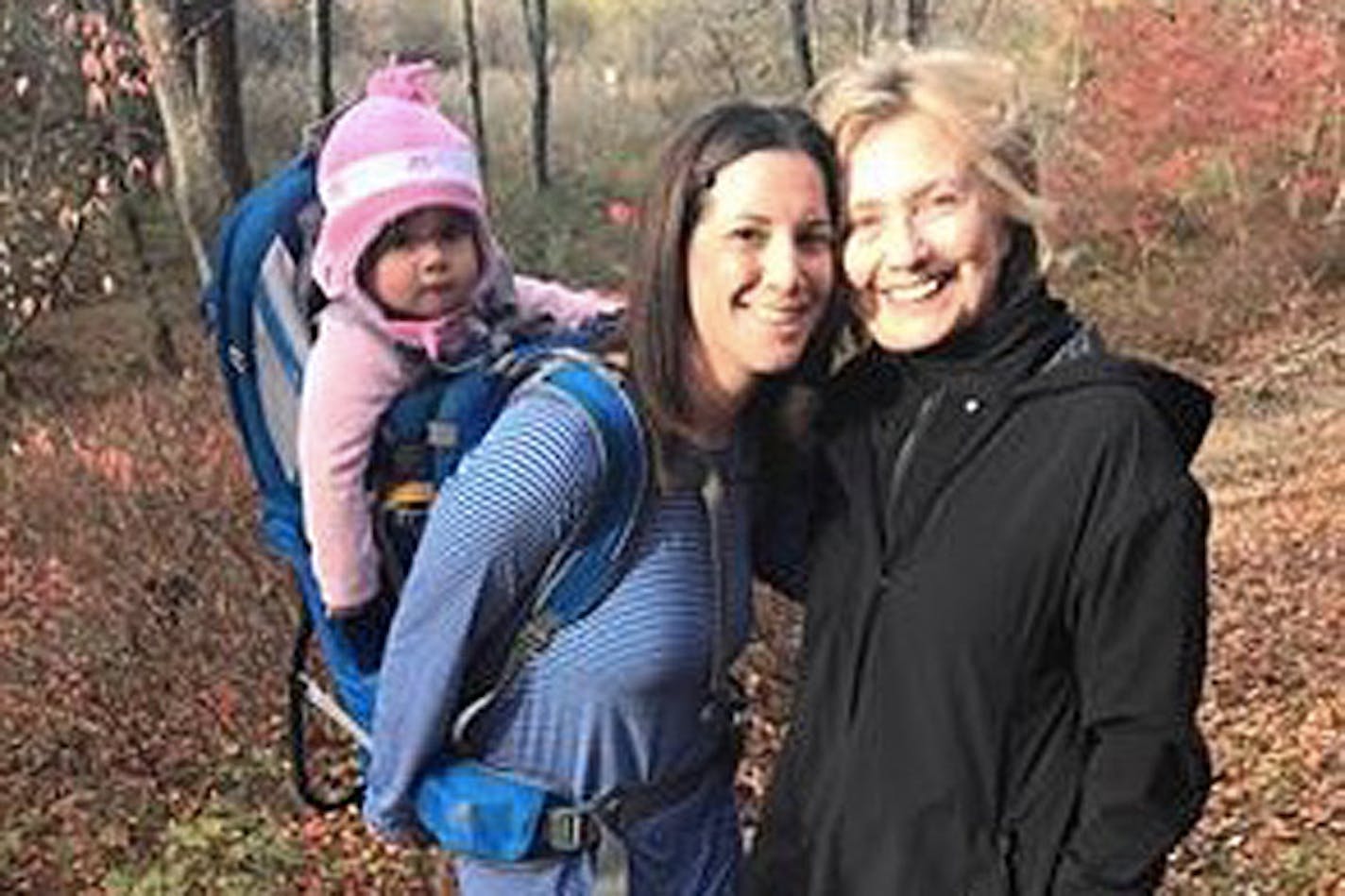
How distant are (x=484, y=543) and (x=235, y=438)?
678cm

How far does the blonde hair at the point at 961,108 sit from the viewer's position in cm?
242

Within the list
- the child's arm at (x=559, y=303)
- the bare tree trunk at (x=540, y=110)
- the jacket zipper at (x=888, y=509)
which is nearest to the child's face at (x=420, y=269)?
the child's arm at (x=559, y=303)

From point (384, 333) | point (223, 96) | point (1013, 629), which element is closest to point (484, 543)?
point (384, 333)

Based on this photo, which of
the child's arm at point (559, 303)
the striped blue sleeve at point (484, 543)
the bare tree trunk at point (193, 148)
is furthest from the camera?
the bare tree trunk at point (193, 148)

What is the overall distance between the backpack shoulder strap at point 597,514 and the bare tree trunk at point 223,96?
702 cm

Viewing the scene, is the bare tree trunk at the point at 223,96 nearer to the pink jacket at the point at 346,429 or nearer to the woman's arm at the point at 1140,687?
the pink jacket at the point at 346,429

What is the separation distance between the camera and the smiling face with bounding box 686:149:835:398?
2436 millimetres

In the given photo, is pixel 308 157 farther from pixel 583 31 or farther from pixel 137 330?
pixel 583 31

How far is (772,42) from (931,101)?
43.4 metres

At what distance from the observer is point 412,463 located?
2.81 metres

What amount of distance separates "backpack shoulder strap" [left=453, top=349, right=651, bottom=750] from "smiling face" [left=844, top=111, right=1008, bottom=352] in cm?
36

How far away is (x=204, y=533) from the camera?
8141 mm

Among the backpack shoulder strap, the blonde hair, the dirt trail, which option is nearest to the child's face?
the backpack shoulder strap

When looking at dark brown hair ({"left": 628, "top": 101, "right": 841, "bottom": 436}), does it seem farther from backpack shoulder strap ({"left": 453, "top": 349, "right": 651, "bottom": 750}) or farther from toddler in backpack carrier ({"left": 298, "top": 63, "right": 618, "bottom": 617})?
toddler in backpack carrier ({"left": 298, "top": 63, "right": 618, "bottom": 617})
